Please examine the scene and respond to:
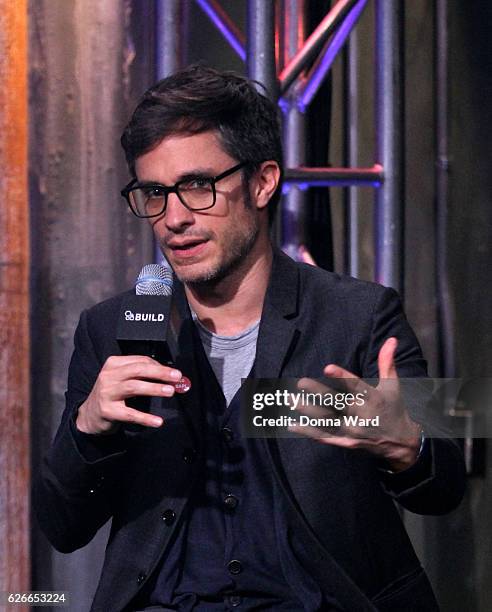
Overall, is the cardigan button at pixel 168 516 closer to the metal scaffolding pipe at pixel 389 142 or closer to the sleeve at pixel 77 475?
the sleeve at pixel 77 475

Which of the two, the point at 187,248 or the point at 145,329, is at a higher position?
the point at 187,248

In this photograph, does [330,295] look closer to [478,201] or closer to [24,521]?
[478,201]

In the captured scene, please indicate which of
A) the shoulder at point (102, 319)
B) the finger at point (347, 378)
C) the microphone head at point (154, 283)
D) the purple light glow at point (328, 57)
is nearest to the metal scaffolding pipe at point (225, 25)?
the purple light glow at point (328, 57)

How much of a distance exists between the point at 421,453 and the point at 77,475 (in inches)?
21.7

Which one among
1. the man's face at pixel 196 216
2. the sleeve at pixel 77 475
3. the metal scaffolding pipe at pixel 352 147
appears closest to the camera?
the sleeve at pixel 77 475

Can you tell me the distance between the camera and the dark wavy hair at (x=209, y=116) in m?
1.73

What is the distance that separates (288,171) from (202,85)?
17.4 inches

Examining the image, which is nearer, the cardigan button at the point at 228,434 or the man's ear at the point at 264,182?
the cardigan button at the point at 228,434

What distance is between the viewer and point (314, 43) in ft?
7.07

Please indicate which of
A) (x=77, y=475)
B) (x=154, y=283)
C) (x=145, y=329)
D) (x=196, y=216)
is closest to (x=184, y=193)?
(x=196, y=216)

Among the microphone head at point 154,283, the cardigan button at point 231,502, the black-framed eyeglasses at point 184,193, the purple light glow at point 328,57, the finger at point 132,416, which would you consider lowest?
the cardigan button at point 231,502

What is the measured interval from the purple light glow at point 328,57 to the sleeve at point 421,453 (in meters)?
0.64

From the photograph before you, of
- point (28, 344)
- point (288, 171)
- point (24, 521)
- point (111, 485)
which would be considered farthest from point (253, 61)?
point (24, 521)

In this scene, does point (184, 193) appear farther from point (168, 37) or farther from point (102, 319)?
point (168, 37)
